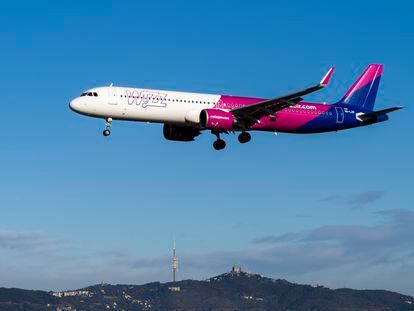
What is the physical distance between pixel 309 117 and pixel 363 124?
27.6ft

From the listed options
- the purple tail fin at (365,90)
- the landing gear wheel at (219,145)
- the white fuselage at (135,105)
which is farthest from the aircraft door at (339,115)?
the white fuselage at (135,105)

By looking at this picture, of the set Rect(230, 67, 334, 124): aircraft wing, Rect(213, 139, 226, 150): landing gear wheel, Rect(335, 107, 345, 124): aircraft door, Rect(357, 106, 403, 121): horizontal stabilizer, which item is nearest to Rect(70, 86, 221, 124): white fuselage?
Rect(230, 67, 334, 124): aircraft wing

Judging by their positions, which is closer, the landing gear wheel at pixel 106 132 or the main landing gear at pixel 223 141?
the landing gear wheel at pixel 106 132

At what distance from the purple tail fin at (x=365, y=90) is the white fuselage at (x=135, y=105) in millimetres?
23952

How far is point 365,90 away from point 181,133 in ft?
87.1

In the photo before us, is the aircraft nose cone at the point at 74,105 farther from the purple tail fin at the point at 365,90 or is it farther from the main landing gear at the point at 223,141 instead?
the purple tail fin at the point at 365,90

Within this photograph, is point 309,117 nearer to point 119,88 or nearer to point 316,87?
point 316,87

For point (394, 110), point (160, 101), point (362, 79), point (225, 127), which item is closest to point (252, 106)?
point (225, 127)

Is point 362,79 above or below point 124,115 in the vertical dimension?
above

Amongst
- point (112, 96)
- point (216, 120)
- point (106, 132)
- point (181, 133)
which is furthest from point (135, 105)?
point (181, 133)

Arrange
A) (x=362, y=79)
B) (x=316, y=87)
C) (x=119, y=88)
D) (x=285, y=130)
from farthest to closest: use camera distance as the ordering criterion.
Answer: (x=362, y=79), (x=285, y=130), (x=119, y=88), (x=316, y=87)

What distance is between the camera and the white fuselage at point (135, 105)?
85938 mm

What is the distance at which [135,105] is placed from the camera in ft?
283

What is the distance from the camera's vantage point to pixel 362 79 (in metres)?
109
